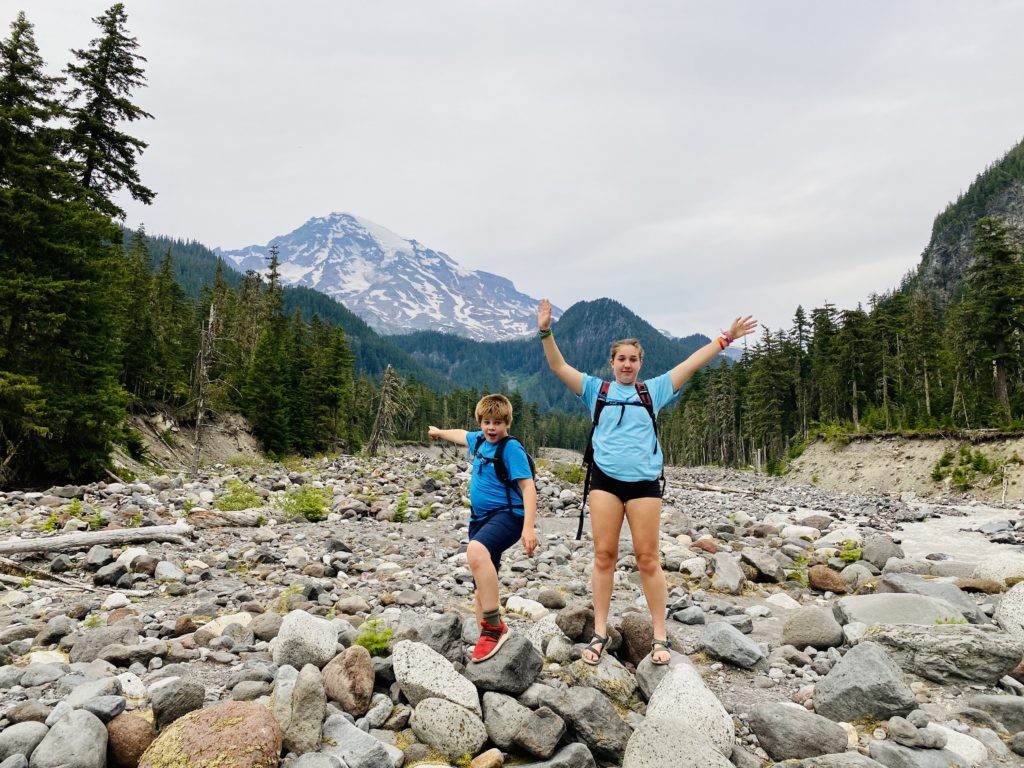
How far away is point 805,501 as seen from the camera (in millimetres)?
24812

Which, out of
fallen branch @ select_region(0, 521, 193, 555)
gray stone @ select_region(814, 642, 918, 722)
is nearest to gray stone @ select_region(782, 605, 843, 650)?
gray stone @ select_region(814, 642, 918, 722)

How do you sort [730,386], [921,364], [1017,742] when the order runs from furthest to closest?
[730,386]
[921,364]
[1017,742]


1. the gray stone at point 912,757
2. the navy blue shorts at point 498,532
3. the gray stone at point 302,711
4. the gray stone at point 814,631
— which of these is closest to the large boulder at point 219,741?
the gray stone at point 302,711

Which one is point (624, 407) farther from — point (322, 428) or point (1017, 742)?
point (322, 428)

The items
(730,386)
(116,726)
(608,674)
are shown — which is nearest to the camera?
(116,726)

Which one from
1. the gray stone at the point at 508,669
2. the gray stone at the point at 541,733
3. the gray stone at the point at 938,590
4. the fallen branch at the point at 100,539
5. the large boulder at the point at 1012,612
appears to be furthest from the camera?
the fallen branch at the point at 100,539

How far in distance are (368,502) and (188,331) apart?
47.9 meters

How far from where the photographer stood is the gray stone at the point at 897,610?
5.69 meters

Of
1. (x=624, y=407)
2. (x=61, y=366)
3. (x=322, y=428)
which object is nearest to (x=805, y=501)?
(x=624, y=407)

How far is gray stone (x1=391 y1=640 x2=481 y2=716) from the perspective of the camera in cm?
395

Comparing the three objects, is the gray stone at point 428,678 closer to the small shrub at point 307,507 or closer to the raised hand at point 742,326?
the raised hand at point 742,326

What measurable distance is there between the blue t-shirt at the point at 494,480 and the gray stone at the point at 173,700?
228cm

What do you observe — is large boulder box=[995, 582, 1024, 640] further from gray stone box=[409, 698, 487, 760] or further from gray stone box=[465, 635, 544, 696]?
gray stone box=[409, 698, 487, 760]

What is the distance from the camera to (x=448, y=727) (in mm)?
3705
